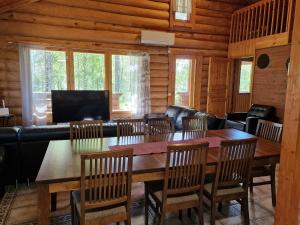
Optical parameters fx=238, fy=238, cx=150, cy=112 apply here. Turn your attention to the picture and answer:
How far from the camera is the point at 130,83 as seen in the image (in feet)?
21.7

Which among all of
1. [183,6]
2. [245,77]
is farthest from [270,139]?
[245,77]

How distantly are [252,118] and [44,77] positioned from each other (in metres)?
5.01

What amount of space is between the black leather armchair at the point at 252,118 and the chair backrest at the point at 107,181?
12.6 ft

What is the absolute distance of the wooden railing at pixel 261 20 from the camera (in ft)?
18.9

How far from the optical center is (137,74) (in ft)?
21.6

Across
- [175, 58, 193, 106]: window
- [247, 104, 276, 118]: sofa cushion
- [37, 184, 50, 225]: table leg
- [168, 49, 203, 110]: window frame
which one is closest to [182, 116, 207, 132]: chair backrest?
[37, 184, 50, 225]: table leg

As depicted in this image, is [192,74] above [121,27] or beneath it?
beneath

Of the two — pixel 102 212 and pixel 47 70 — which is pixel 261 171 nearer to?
pixel 102 212

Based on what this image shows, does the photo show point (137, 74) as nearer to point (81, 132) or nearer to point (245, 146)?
point (81, 132)

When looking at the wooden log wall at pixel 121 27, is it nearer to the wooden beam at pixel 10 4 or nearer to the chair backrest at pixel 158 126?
the wooden beam at pixel 10 4

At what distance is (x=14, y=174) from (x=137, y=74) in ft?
13.6

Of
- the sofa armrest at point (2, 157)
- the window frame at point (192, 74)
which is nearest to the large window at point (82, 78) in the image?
the window frame at point (192, 74)

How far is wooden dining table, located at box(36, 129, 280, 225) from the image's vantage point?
1846 mm

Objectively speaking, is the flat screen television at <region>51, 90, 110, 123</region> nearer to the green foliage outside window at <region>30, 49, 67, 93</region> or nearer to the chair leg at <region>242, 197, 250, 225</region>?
the green foliage outside window at <region>30, 49, 67, 93</region>
